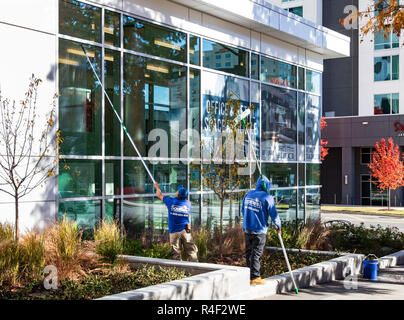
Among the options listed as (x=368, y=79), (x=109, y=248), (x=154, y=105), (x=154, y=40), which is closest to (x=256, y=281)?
(x=109, y=248)

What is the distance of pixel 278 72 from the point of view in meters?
20.2

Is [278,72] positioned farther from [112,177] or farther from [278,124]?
[112,177]

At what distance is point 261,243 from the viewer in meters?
9.95

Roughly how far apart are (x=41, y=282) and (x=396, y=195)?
38.4 m

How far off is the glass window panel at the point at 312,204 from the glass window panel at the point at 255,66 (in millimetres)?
5397

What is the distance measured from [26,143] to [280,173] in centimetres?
1083

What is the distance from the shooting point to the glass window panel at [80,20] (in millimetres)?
12430

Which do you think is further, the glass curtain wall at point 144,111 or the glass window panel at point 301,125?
the glass window panel at point 301,125

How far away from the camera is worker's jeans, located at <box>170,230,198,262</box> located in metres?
11.0

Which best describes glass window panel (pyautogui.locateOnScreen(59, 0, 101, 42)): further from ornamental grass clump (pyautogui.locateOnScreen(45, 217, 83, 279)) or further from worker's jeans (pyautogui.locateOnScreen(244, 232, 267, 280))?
worker's jeans (pyautogui.locateOnScreen(244, 232, 267, 280))

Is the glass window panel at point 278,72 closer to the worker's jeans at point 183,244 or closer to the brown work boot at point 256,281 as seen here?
the worker's jeans at point 183,244

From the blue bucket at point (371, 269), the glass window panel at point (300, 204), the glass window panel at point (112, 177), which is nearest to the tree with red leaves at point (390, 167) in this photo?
the glass window panel at point (300, 204)
